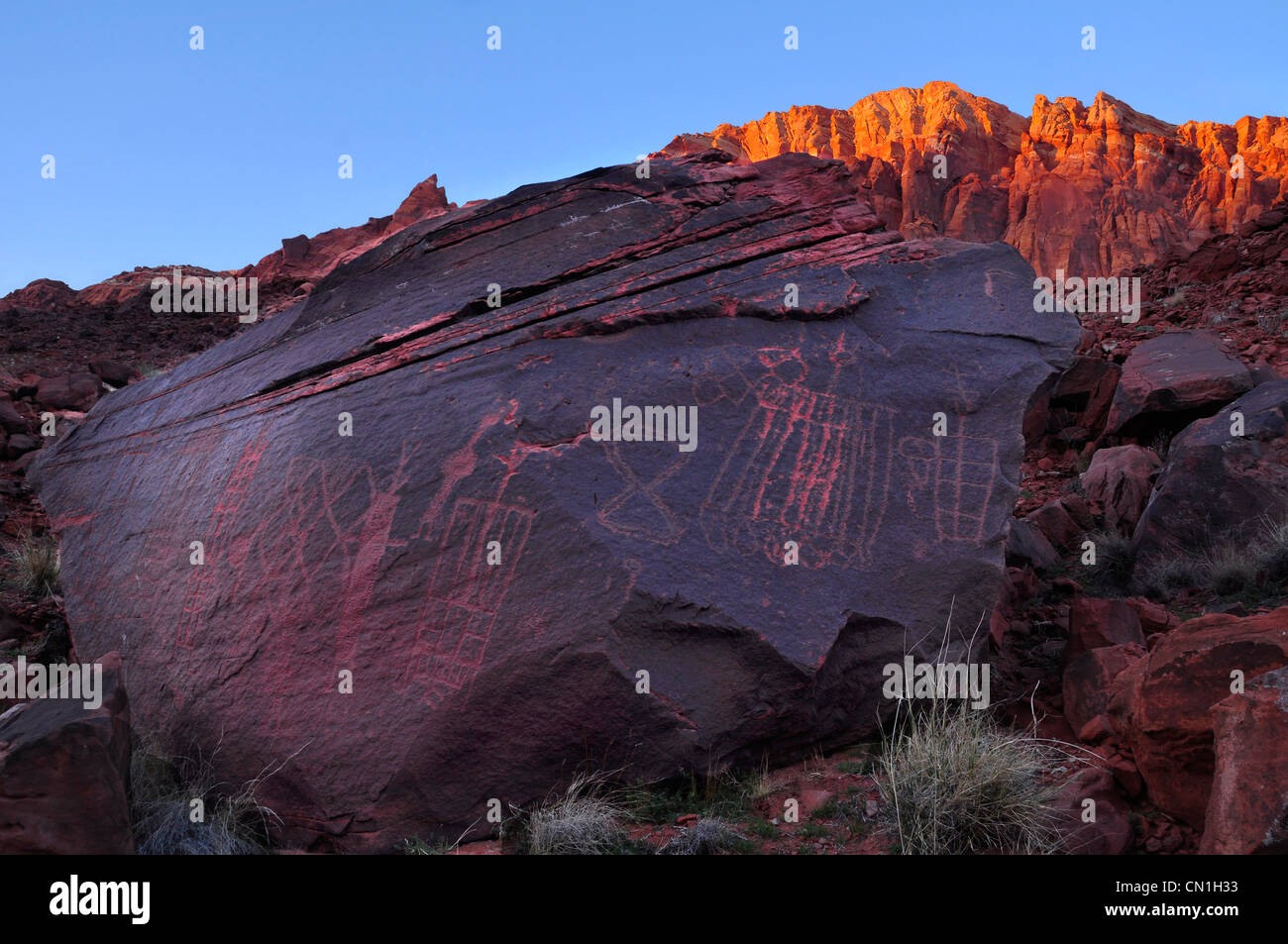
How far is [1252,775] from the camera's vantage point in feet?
10.0

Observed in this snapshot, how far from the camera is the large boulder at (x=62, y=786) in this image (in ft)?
11.4

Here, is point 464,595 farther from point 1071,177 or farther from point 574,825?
point 1071,177

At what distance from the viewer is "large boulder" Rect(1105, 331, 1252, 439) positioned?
869cm

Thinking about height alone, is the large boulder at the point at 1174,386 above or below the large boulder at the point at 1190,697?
above

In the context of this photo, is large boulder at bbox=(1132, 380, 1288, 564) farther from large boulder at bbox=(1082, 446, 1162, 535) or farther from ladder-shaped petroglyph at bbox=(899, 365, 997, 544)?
ladder-shaped petroglyph at bbox=(899, 365, 997, 544)

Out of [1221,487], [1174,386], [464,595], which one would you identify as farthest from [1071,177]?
[464,595]

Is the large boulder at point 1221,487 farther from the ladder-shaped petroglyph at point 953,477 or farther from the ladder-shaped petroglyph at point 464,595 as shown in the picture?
the ladder-shaped petroglyph at point 464,595

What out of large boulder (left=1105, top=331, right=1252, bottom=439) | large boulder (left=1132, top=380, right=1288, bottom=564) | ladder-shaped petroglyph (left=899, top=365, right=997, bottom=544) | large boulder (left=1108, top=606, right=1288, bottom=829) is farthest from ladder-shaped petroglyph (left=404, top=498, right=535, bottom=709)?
large boulder (left=1105, top=331, right=1252, bottom=439)

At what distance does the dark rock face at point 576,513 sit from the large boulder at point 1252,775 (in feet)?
5.23

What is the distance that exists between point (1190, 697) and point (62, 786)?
4.10 meters

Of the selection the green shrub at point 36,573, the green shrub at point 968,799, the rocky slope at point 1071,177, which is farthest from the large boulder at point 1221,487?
the rocky slope at point 1071,177

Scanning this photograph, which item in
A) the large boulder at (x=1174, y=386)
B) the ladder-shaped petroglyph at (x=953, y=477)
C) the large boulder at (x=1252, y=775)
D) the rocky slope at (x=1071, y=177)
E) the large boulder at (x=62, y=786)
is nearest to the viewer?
the large boulder at (x=1252, y=775)

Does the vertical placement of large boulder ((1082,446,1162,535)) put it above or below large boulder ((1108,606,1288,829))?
above

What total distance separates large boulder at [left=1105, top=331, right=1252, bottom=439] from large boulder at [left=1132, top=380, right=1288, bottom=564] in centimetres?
176
